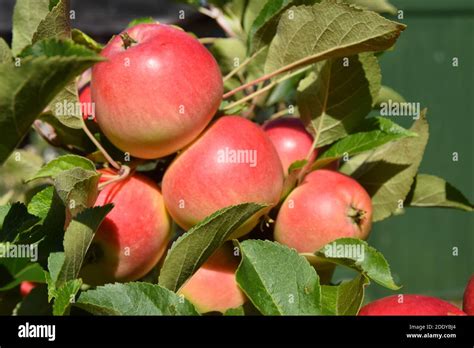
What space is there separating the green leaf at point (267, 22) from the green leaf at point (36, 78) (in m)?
0.28

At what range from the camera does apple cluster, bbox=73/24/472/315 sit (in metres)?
0.53

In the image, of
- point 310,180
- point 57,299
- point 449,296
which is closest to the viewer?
point 57,299

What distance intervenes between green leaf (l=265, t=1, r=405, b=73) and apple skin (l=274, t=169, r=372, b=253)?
11 centimetres

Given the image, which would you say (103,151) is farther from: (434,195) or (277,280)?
(434,195)

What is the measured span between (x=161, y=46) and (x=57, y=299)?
0.21 metres

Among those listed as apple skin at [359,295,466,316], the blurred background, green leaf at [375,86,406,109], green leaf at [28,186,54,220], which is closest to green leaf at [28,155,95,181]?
green leaf at [28,186,54,220]

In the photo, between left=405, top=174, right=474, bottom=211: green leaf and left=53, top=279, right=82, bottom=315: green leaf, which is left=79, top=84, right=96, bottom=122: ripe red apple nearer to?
left=53, top=279, right=82, bottom=315: green leaf

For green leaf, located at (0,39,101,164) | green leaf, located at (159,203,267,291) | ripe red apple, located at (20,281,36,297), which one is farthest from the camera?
ripe red apple, located at (20,281,36,297)

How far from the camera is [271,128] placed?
681mm

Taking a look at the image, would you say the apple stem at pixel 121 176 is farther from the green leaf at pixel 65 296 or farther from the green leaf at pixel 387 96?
the green leaf at pixel 387 96

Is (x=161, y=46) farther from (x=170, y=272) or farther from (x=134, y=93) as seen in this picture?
(x=170, y=272)

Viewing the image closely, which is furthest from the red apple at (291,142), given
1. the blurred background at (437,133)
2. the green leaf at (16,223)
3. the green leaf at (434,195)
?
the blurred background at (437,133)
